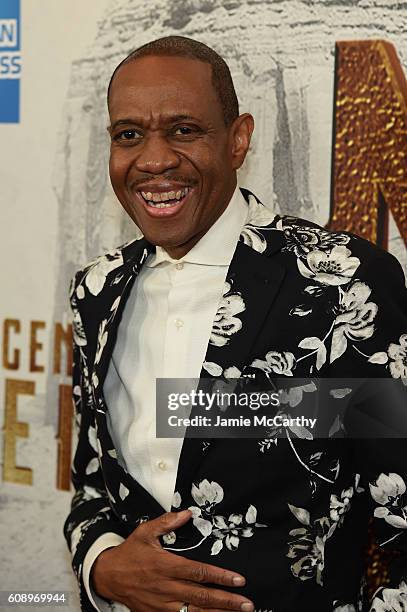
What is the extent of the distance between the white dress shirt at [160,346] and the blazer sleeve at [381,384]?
0.23m

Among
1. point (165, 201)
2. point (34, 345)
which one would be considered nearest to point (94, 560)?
point (165, 201)

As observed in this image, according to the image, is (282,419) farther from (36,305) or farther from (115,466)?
(36,305)

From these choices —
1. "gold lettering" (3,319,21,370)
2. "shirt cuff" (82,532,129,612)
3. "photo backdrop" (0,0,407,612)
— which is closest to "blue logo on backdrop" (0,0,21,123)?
"photo backdrop" (0,0,407,612)

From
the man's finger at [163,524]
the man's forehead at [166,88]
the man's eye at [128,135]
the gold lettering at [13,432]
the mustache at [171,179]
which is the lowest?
the gold lettering at [13,432]

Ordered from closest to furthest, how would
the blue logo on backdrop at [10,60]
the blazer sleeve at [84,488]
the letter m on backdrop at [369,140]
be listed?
1. the blazer sleeve at [84,488]
2. the letter m on backdrop at [369,140]
3. the blue logo on backdrop at [10,60]

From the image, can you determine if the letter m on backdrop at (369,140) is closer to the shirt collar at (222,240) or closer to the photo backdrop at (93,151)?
the photo backdrop at (93,151)

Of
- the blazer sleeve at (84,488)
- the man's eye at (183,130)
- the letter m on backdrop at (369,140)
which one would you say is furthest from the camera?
the letter m on backdrop at (369,140)

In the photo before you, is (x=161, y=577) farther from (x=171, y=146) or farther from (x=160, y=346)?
(x=171, y=146)

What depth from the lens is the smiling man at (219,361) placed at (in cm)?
123

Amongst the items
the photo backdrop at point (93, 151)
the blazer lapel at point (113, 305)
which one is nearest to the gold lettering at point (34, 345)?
the photo backdrop at point (93, 151)

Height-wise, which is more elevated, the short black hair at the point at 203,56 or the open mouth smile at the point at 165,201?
the short black hair at the point at 203,56

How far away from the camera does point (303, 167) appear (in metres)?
1.67

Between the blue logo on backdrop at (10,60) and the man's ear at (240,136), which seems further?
the blue logo on backdrop at (10,60)

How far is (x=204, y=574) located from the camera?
1.23m
